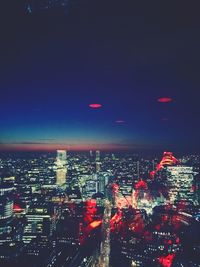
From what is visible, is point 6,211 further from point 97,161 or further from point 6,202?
point 97,161

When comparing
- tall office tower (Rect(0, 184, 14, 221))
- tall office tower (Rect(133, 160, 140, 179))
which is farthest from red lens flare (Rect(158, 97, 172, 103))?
tall office tower (Rect(0, 184, 14, 221))

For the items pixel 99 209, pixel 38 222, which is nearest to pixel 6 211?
pixel 38 222

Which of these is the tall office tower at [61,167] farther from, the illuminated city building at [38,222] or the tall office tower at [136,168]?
the tall office tower at [136,168]

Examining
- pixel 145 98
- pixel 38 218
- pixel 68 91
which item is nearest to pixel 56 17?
pixel 68 91

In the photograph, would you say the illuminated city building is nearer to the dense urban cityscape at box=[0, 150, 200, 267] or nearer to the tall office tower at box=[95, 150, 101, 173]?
the dense urban cityscape at box=[0, 150, 200, 267]

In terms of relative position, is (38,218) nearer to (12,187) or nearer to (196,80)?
(12,187)

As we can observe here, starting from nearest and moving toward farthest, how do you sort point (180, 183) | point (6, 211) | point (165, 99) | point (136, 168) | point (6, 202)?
point (165, 99)
point (6, 211)
point (6, 202)
point (136, 168)
point (180, 183)

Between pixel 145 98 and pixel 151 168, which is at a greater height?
pixel 145 98
